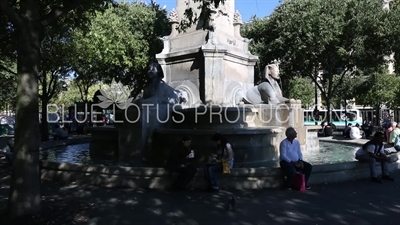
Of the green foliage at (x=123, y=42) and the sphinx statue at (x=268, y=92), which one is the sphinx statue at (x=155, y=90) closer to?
the sphinx statue at (x=268, y=92)

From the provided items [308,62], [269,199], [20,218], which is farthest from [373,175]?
[308,62]

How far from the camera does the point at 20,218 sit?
17.5 feet

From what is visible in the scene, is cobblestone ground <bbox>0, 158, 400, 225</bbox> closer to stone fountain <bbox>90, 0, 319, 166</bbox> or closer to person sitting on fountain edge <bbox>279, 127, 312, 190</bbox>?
person sitting on fountain edge <bbox>279, 127, 312, 190</bbox>

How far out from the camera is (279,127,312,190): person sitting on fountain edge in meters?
7.48

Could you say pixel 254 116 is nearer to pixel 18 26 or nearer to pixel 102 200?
pixel 102 200

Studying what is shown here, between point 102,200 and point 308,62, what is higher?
point 308,62

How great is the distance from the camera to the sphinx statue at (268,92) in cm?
1285

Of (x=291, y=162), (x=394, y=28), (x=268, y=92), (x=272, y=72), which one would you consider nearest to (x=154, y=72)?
(x=268, y=92)

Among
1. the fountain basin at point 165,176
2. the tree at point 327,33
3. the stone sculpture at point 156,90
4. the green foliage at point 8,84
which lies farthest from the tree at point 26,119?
the green foliage at point 8,84

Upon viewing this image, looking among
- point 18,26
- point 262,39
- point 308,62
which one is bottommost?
point 18,26

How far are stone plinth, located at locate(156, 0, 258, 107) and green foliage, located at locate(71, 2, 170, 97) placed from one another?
27.7 ft

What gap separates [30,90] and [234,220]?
3388 millimetres

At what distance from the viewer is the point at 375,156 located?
8367mm

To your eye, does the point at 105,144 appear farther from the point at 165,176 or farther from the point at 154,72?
the point at 165,176
